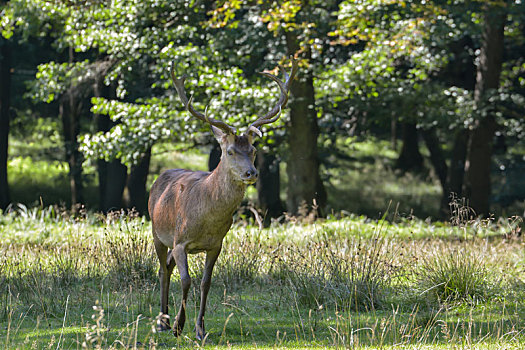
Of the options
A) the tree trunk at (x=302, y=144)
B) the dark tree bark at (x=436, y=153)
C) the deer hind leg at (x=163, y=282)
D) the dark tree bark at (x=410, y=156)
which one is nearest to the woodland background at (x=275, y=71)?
the tree trunk at (x=302, y=144)

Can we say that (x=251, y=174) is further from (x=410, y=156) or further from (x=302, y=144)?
(x=410, y=156)

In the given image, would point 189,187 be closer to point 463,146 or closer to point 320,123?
point 320,123

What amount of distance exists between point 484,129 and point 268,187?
21.0 ft

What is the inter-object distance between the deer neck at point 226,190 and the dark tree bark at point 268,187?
13.1 m

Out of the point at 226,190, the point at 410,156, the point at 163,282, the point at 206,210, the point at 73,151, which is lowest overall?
the point at 163,282

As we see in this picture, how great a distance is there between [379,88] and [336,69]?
44.1 inches

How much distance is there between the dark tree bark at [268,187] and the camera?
65.1 feet

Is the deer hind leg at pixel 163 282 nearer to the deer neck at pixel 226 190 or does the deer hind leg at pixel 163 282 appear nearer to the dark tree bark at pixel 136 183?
the deer neck at pixel 226 190

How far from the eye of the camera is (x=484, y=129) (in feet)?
55.1

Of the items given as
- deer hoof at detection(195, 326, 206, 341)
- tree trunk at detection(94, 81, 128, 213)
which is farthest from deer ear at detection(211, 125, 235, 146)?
tree trunk at detection(94, 81, 128, 213)

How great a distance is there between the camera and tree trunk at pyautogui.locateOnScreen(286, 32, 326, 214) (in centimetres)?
1502

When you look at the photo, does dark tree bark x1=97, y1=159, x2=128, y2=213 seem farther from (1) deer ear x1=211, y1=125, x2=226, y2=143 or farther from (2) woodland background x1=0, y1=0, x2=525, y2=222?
(1) deer ear x1=211, y1=125, x2=226, y2=143

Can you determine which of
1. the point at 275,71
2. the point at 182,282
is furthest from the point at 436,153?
the point at 182,282

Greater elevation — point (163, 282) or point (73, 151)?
point (73, 151)
